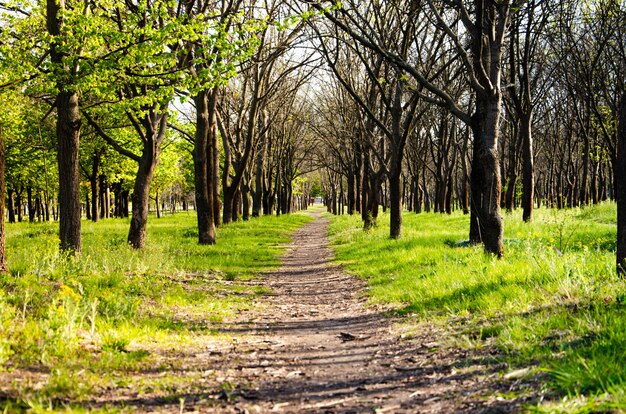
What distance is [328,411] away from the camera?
3.64 m

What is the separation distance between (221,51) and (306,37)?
8623 millimetres

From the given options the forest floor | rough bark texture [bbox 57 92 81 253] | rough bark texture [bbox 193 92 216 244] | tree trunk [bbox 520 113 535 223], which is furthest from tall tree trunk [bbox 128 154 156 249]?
tree trunk [bbox 520 113 535 223]

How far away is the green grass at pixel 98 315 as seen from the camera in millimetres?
3869

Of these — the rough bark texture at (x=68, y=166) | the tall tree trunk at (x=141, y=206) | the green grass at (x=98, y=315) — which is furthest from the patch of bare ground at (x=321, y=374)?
the tall tree trunk at (x=141, y=206)

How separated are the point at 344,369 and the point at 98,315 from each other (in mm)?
3116

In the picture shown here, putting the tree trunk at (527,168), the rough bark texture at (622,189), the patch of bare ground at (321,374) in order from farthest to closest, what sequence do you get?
the tree trunk at (527,168)
the rough bark texture at (622,189)
the patch of bare ground at (321,374)

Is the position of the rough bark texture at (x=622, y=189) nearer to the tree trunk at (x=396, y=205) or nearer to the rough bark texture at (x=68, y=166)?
the rough bark texture at (x=68, y=166)

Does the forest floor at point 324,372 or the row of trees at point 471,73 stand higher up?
the row of trees at point 471,73

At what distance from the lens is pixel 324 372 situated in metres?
4.61

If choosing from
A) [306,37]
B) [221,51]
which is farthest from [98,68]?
[306,37]

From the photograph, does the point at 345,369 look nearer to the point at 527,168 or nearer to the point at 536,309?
the point at 536,309

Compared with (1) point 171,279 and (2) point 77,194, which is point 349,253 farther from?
(2) point 77,194

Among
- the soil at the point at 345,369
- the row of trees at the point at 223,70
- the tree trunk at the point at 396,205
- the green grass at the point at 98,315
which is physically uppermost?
the row of trees at the point at 223,70

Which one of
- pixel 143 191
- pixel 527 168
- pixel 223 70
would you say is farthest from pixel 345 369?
pixel 527 168
